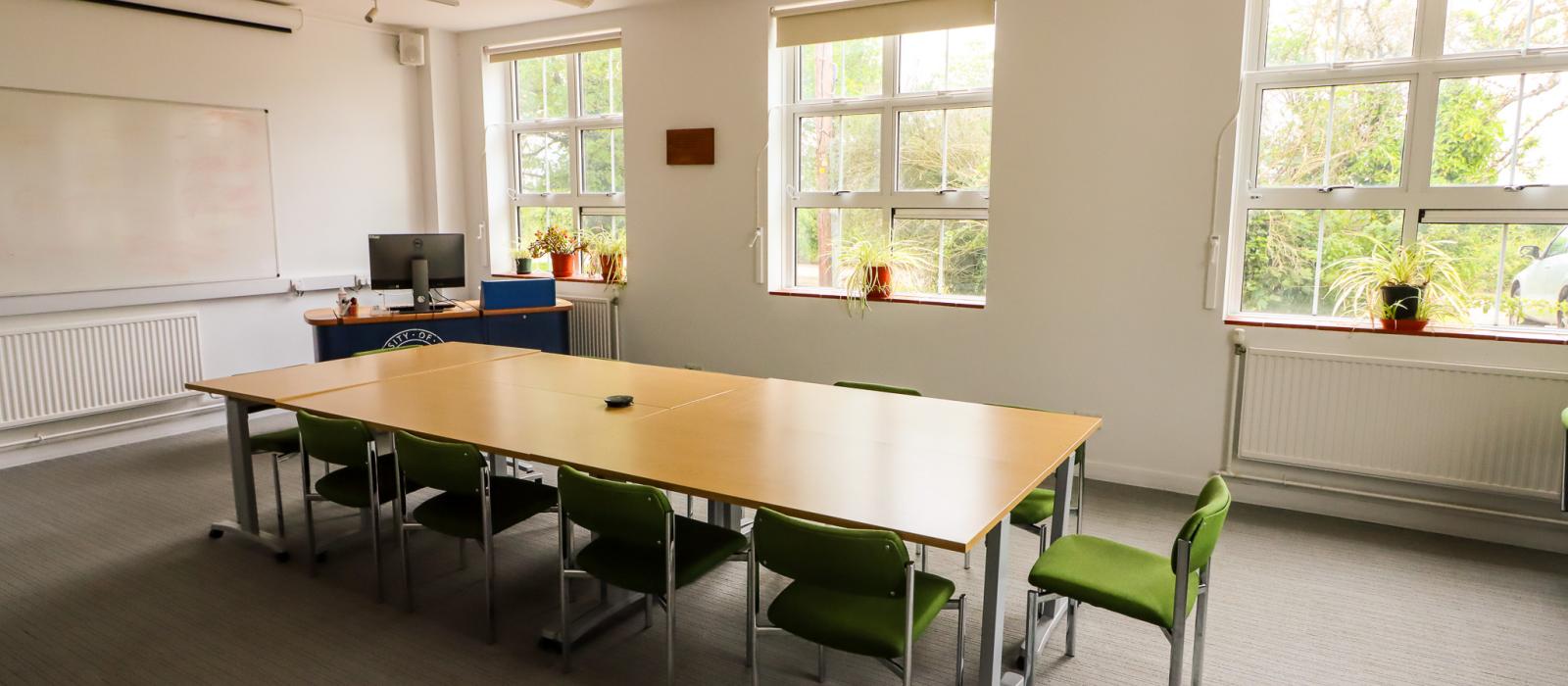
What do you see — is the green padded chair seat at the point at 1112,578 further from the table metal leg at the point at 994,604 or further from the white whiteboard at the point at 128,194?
the white whiteboard at the point at 128,194

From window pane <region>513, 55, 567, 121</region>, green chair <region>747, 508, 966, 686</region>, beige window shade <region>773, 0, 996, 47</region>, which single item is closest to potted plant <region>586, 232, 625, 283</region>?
window pane <region>513, 55, 567, 121</region>

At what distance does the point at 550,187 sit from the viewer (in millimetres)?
7492

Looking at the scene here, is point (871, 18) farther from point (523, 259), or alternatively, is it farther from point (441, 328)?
point (441, 328)

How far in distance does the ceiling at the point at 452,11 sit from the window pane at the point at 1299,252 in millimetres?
4286

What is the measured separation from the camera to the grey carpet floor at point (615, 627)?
9.80 feet

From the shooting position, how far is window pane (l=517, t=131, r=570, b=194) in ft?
24.2

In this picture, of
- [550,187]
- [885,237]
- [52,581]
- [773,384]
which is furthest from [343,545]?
[550,187]

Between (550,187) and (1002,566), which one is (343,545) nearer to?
(1002,566)

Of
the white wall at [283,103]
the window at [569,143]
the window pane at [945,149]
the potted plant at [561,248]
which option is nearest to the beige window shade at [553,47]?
the window at [569,143]

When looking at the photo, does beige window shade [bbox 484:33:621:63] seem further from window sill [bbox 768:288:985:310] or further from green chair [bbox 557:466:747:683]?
green chair [bbox 557:466:747:683]

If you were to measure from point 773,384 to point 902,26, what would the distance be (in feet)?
8.74

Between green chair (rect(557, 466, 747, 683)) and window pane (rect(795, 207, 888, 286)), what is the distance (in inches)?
127

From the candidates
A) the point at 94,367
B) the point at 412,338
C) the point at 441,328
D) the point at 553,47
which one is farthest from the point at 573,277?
the point at 94,367

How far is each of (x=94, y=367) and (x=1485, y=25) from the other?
26.4ft
